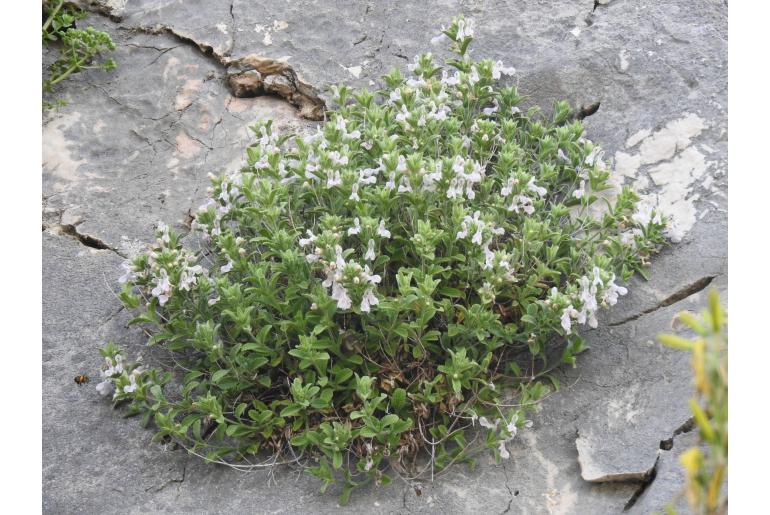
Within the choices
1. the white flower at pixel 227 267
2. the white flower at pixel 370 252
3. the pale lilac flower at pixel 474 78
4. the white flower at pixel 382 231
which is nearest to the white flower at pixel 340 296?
the white flower at pixel 370 252

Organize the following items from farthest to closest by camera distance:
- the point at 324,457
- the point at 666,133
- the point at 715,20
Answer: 1. the point at 715,20
2. the point at 666,133
3. the point at 324,457

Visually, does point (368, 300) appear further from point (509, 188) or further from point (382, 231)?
point (509, 188)

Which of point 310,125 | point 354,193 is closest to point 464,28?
point 310,125

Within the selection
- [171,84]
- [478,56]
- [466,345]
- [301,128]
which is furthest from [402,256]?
[171,84]

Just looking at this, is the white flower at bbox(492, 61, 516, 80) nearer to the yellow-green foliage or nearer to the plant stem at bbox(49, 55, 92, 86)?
the plant stem at bbox(49, 55, 92, 86)

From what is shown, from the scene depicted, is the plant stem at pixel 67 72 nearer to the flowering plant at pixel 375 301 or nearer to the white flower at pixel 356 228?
the flowering plant at pixel 375 301

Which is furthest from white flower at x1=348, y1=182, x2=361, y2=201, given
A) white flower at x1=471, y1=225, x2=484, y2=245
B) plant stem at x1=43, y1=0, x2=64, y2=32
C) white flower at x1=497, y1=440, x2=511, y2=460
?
plant stem at x1=43, y1=0, x2=64, y2=32

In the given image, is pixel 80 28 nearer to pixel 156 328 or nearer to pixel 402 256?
pixel 156 328
